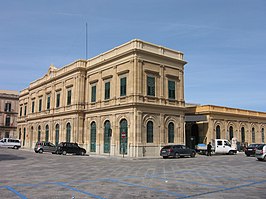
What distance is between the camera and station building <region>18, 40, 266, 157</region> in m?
31.7

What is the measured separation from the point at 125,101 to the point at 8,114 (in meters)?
60.2

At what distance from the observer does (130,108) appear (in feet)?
103

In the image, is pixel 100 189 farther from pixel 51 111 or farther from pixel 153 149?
pixel 51 111

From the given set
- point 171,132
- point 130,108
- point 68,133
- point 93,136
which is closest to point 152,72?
point 130,108

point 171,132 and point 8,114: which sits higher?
point 8,114

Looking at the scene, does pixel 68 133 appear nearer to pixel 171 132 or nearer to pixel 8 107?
pixel 171 132

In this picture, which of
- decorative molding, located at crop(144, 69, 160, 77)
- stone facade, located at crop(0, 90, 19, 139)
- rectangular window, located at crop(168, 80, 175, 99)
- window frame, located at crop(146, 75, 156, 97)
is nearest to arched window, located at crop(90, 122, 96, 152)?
window frame, located at crop(146, 75, 156, 97)

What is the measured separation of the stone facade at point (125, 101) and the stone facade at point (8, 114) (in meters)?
44.1

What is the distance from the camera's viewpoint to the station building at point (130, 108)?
104 feet

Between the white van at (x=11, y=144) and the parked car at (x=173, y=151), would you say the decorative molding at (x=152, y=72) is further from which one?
the white van at (x=11, y=144)

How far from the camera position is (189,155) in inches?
1224

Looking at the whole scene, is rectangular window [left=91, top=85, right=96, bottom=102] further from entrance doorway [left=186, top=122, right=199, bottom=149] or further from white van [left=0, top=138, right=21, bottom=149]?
white van [left=0, top=138, right=21, bottom=149]

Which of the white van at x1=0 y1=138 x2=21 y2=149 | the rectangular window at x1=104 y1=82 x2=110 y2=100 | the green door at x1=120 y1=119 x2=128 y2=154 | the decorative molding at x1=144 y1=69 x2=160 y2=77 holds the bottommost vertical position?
the white van at x1=0 y1=138 x2=21 y2=149

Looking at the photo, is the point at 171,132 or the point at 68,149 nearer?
the point at 171,132
